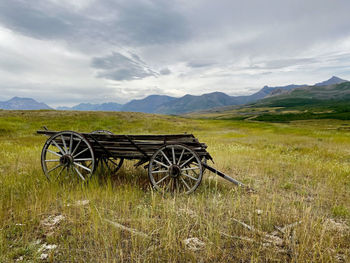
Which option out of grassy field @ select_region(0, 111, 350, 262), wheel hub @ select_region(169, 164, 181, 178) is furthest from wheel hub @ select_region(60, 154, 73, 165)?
wheel hub @ select_region(169, 164, 181, 178)

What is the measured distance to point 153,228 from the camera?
3.47 meters

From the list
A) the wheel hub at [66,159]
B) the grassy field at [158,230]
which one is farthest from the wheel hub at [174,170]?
the wheel hub at [66,159]

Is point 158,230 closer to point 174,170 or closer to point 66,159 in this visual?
point 174,170

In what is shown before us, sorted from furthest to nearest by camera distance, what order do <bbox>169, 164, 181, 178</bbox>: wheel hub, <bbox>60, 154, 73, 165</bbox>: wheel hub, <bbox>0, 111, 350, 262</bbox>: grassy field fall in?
<bbox>60, 154, 73, 165</bbox>: wheel hub → <bbox>169, 164, 181, 178</bbox>: wheel hub → <bbox>0, 111, 350, 262</bbox>: grassy field

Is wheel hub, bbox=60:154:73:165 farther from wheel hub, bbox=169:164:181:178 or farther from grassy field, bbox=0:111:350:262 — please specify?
wheel hub, bbox=169:164:181:178

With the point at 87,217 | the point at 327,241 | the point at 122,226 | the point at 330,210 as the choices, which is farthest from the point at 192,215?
the point at 330,210

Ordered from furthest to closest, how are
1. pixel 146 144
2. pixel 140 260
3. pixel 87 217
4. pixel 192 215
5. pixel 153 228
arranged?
pixel 146 144 → pixel 192 215 → pixel 87 217 → pixel 153 228 → pixel 140 260

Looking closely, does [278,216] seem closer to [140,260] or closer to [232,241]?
[232,241]

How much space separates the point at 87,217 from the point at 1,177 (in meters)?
4.57

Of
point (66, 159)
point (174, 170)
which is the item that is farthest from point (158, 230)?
point (66, 159)

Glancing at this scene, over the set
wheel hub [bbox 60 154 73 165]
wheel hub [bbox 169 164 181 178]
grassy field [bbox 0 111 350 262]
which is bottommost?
grassy field [bbox 0 111 350 262]

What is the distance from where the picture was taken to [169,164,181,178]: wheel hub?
5434 mm

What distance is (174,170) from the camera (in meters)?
5.49

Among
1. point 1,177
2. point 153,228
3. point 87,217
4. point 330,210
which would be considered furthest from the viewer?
point 1,177
